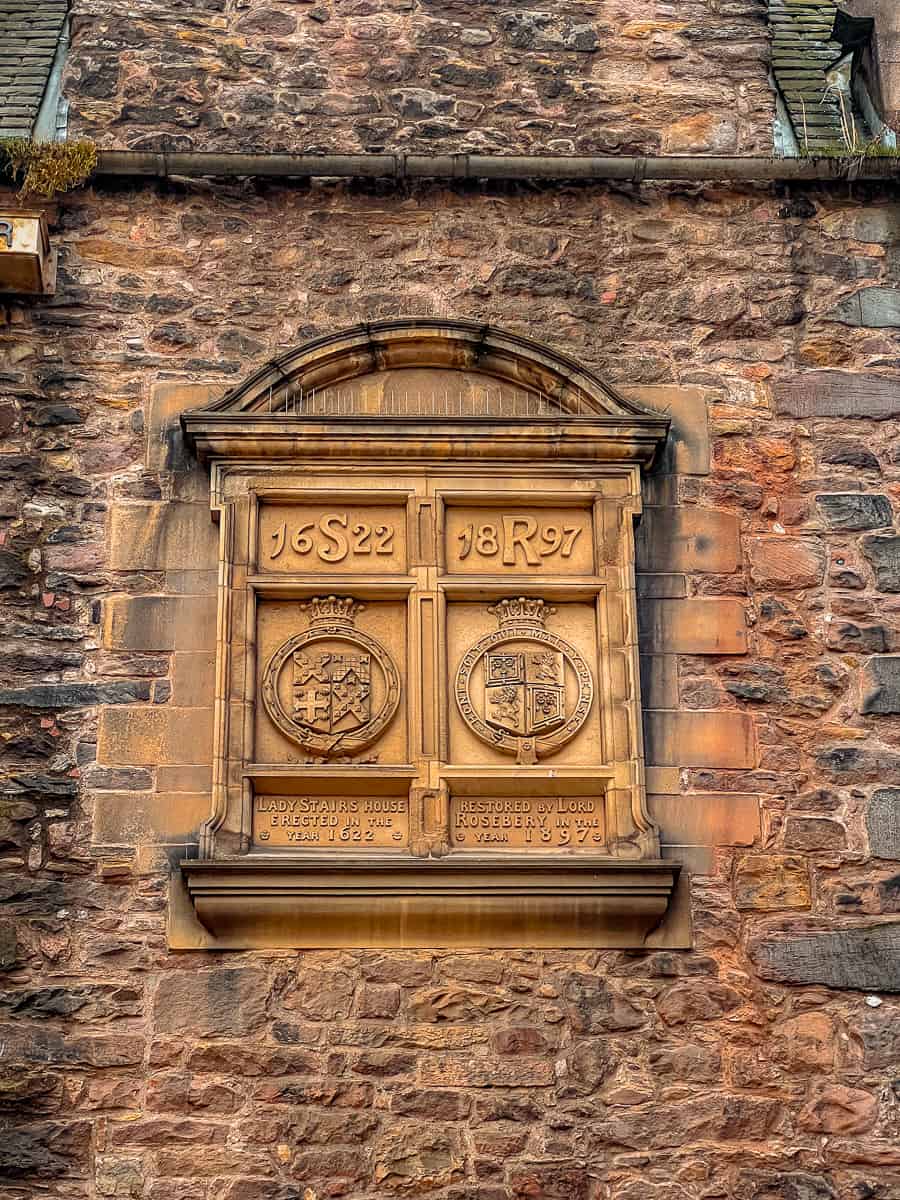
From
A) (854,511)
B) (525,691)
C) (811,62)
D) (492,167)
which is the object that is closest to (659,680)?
(525,691)

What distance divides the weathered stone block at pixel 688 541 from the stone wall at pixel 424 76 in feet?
5.94

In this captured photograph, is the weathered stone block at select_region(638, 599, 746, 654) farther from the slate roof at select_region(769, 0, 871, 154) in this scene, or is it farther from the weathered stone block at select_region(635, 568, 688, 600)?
the slate roof at select_region(769, 0, 871, 154)

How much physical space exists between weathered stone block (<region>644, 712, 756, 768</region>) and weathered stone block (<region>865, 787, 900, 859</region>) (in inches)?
18.8

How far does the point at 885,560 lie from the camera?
7.42 metres

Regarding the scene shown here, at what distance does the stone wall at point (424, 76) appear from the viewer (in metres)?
8.24

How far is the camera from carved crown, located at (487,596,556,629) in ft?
23.8

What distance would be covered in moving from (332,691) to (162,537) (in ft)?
3.08

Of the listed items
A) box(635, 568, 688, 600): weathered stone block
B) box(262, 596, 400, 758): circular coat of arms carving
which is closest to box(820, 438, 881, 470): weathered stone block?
box(635, 568, 688, 600): weathered stone block

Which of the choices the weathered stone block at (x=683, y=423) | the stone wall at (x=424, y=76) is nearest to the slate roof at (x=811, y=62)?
the stone wall at (x=424, y=76)

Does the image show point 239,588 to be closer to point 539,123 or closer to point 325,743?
point 325,743

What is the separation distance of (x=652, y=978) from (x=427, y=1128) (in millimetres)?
964

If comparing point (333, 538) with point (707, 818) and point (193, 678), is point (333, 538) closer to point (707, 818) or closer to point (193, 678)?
point (193, 678)

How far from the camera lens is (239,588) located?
720 centimetres

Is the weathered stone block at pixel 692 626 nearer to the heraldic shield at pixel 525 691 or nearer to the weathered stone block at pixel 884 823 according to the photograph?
the heraldic shield at pixel 525 691
